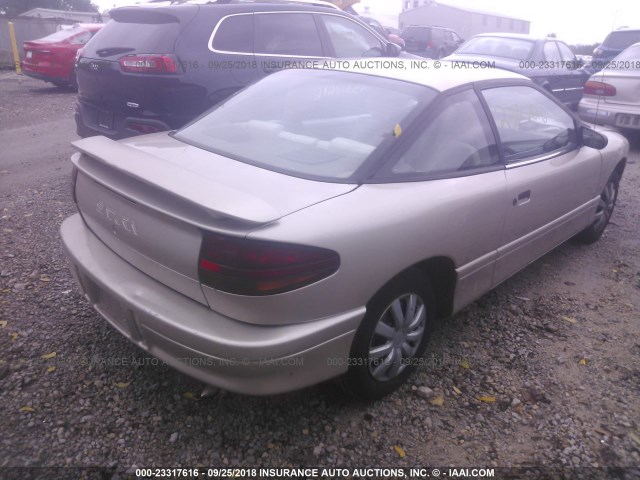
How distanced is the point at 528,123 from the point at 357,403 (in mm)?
2170

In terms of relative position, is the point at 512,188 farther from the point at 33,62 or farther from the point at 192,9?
the point at 33,62

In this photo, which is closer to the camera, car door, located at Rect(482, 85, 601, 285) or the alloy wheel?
the alloy wheel

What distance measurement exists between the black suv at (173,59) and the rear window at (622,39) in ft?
33.5

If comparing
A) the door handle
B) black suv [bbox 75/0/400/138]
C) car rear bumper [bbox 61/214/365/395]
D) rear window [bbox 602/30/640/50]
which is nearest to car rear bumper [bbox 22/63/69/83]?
black suv [bbox 75/0/400/138]

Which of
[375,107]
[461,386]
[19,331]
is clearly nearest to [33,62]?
[19,331]

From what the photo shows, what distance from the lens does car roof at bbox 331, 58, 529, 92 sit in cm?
287

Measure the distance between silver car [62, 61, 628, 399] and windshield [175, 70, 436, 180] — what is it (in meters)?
0.01

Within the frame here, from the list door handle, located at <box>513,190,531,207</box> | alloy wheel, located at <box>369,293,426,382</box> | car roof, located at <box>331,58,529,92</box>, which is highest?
car roof, located at <box>331,58,529,92</box>

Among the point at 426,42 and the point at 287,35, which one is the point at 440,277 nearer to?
the point at 287,35

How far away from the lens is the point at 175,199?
206 cm

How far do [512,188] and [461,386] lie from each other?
1127mm

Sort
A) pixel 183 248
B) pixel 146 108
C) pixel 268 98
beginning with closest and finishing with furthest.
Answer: pixel 183 248, pixel 268 98, pixel 146 108

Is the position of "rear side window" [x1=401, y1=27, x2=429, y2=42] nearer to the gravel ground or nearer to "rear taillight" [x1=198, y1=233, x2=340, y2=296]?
the gravel ground

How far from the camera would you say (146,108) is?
4.49 metres
